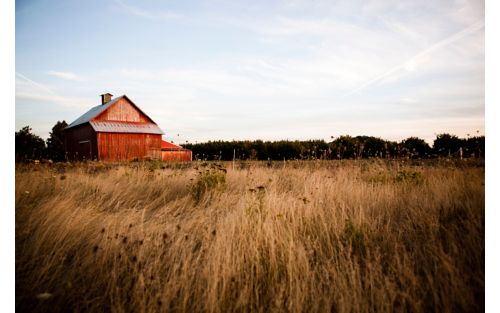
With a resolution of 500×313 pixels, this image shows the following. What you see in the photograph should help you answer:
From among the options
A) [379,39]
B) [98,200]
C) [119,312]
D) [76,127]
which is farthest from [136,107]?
[119,312]

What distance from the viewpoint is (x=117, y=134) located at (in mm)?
23609

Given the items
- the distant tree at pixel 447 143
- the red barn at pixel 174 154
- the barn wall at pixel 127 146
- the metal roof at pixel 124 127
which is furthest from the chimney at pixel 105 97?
the distant tree at pixel 447 143

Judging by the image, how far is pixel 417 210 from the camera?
3.35 m

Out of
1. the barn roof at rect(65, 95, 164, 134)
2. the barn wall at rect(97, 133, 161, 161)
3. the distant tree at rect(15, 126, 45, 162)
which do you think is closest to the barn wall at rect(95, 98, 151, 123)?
the barn roof at rect(65, 95, 164, 134)

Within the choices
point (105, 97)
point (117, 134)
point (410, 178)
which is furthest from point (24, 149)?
point (105, 97)

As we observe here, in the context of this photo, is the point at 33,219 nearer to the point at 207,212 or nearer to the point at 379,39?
the point at 207,212

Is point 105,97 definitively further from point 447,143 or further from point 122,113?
point 447,143

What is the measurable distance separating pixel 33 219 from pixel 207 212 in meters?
2.12

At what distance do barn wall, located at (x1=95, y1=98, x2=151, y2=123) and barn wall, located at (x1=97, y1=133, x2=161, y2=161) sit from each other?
187 centimetres

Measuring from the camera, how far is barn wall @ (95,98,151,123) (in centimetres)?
2392

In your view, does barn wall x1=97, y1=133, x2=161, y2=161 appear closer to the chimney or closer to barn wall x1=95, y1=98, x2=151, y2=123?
barn wall x1=95, y1=98, x2=151, y2=123

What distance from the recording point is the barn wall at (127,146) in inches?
895

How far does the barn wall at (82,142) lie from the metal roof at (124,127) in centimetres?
76
